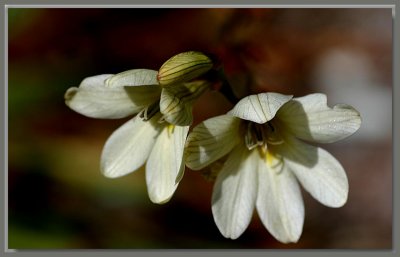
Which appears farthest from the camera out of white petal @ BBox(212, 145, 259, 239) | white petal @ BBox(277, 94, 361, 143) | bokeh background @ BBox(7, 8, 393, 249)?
bokeh background @ BBox(7, 8, 393, 249)

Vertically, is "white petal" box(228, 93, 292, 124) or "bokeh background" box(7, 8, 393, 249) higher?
"white petal" box(228, 93, 292, 124)

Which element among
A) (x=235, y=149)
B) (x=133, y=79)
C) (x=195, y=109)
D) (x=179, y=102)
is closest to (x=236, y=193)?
(x=235, y=149)

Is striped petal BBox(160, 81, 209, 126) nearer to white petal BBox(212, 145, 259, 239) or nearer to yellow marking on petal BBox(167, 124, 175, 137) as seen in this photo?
yellow marking on petal BBox(167, 124, 175, 137)

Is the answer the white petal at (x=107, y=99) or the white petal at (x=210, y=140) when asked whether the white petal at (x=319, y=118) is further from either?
the white petal at (x=107, y=99)

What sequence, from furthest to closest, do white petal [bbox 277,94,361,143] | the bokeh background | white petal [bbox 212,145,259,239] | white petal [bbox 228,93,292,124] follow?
the bokeh background
white petal [bbox 212,145,259,239]
white petal [bbox 277,94,361,143]
white petal [bbox 228,93,292,124]

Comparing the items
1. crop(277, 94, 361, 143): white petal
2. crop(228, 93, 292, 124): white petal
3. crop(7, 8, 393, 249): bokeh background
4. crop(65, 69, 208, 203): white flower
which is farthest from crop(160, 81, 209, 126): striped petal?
Result: crop(7, 8, 393, 249): bokeh background

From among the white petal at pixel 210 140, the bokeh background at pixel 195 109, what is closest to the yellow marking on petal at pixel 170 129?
the white petal at pixel 210 140

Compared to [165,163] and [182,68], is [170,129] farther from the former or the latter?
[182,68]
